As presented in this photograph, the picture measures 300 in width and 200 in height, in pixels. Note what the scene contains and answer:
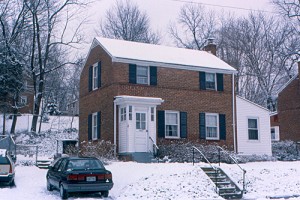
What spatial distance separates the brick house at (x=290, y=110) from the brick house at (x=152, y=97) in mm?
11448

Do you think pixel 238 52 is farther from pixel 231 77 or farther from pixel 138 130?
pixel 138 130

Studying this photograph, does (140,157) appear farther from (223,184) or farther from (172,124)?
(223,184)

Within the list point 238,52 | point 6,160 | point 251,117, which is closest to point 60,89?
point 238,52

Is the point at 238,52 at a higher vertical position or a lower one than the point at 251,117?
higher

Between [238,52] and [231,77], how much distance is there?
2240 centimetres

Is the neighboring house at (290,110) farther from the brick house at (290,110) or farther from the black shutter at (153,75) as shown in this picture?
the black shutter at (153,75)

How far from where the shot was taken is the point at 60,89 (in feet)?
191

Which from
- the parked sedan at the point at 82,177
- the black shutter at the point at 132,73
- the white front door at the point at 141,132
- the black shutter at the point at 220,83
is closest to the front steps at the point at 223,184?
the parked sedan at the point at 82,177

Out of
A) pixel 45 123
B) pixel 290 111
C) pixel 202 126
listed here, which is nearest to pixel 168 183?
pixel 202 126

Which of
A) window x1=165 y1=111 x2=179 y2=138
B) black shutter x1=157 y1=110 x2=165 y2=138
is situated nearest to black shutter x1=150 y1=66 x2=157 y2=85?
black shutter x1=157 y1=110 x2=165 y2=138

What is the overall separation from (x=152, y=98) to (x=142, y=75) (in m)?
2.14

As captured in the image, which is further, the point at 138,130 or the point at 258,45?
the point at 258,45

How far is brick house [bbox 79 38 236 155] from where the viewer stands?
2509 cm

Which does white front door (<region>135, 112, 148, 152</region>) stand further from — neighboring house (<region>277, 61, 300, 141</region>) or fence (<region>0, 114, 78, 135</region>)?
fence (<region>0, 114, 78, 135</region>)
